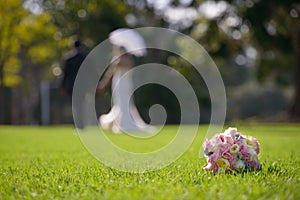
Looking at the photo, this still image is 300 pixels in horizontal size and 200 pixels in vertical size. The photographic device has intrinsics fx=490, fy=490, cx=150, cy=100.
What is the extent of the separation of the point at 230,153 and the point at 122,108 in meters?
11.9

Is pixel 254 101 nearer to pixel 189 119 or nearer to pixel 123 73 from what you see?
pixel 189 119

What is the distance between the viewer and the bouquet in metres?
4.20

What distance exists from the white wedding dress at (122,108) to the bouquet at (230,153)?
11.1 metres

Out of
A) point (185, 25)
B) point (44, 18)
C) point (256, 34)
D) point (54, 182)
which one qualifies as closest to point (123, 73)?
point (256, 34)

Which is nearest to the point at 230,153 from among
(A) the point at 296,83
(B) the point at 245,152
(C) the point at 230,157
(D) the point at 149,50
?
(C) the point at 230,157

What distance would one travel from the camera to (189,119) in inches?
1078

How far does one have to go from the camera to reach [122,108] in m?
15.9

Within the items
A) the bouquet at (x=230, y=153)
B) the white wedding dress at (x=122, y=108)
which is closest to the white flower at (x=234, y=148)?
the bouquet at (x=230, y=153)

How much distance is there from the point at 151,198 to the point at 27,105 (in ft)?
101

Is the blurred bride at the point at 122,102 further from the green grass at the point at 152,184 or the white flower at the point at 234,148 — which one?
the white flower at the point at 234,148

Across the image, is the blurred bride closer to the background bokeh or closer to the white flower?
the background bokeh

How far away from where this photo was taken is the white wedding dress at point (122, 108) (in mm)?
15595

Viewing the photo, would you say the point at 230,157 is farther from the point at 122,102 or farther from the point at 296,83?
the point at 296,83

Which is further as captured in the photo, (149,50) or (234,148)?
(149,50)
